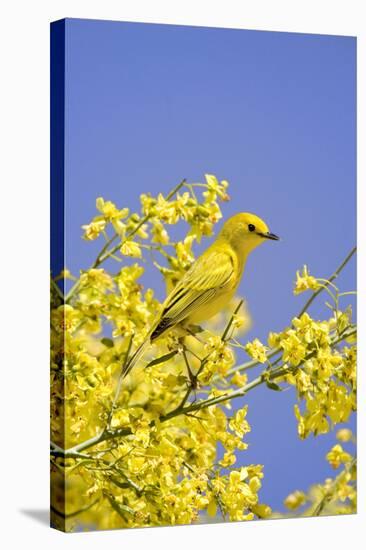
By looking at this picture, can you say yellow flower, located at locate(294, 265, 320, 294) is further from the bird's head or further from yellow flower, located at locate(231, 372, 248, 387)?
yellow flower, located at locate(231, 372, 248, 387)

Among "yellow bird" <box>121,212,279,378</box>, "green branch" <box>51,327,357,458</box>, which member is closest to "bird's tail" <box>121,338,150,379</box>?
"yellow bird" <box>121,212,279,378</box>

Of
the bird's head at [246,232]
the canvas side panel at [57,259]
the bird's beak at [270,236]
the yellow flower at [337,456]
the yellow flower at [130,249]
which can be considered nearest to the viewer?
the canvas side panel at [57,259]

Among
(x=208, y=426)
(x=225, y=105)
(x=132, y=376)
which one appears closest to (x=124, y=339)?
(x=132, y=376)

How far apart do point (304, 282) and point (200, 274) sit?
1.66 feet

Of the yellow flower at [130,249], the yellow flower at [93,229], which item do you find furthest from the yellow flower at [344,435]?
the yellow flower at [93,229]

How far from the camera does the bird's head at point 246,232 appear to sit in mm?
5547

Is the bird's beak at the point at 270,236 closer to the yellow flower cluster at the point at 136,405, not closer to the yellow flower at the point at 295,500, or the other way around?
the yellow flower cluster at the point at 136,405

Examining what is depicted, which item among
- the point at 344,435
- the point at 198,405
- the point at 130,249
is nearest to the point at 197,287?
the point at 130,249

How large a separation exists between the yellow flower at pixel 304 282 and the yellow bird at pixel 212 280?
187 millimetres

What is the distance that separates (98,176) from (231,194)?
2.01 ft

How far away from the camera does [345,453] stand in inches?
232

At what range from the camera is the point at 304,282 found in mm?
5723

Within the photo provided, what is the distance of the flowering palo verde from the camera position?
206 inches

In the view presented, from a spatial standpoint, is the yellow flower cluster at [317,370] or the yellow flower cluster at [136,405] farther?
the yellow flower cluster at [317,370]
